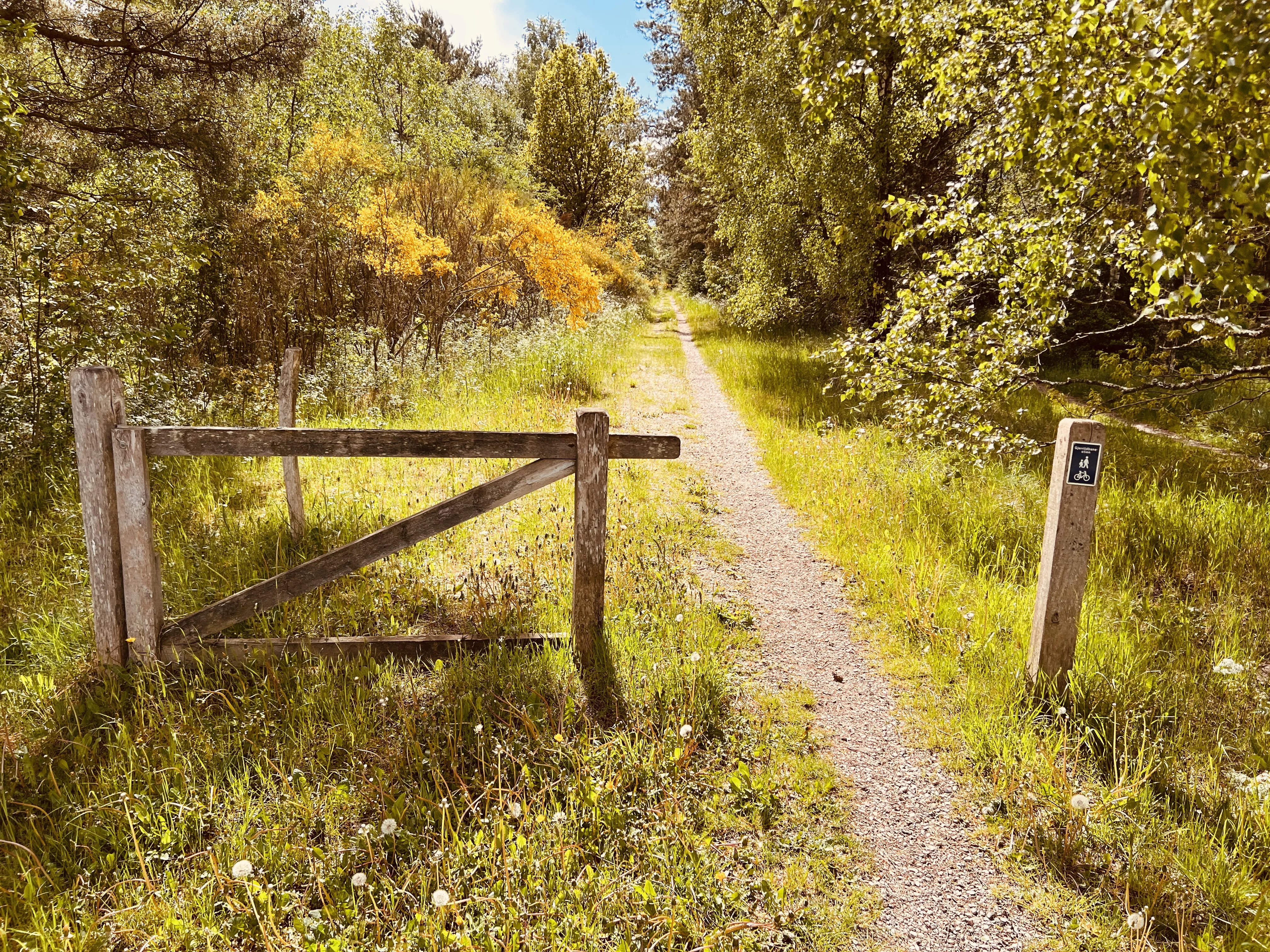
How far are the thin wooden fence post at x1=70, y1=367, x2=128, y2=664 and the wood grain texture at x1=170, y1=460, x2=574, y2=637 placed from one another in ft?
1.17

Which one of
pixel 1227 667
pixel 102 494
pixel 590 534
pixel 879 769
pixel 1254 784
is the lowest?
pixel 879 769

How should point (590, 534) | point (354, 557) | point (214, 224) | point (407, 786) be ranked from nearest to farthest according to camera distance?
point (407, 786) < point (354, 557) < point (590, 534) < point (214, 224)

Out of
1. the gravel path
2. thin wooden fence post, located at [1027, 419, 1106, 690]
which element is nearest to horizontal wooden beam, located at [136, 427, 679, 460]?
the gravel path

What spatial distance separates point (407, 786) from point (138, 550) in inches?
87.4

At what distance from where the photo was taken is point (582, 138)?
26172 millimetres

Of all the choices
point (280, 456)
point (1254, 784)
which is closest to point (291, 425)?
point (280, 456)

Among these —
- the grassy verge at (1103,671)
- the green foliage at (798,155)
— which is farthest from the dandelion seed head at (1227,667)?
the green foliage at (798,155)

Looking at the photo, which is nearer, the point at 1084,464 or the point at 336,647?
the point at 1084,464

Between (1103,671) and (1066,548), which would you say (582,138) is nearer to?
(1066,548)

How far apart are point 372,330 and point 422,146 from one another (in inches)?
439

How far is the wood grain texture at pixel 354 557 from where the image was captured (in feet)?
12.2

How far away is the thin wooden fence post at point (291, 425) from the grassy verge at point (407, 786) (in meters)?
0.31

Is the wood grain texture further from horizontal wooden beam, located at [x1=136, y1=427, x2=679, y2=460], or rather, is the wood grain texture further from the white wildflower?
the white wildflower

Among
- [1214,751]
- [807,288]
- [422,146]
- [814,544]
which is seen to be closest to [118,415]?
[814,544]
